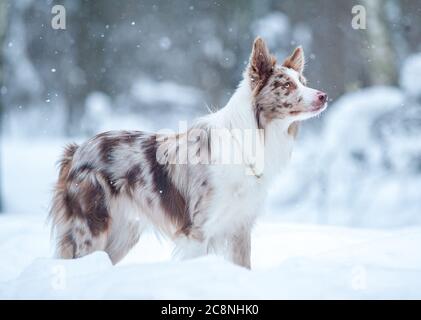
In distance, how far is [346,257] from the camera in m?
4.34

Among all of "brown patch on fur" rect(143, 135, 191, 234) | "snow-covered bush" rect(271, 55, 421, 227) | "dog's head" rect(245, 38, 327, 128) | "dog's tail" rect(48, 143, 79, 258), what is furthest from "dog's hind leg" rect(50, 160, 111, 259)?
"snow-covered bush" rect(271, 55, 421, 227)

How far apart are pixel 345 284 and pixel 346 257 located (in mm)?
1145

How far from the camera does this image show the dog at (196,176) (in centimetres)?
408

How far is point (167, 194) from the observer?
168 inches

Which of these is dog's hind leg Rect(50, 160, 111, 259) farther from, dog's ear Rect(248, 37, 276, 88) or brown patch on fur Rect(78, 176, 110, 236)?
dog's ear Rect(248, 37, 276, 88)

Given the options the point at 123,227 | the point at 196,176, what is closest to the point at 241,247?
the point at 196,176

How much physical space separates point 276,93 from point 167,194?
108cm

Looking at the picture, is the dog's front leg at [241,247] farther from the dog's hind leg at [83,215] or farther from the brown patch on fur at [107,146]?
the brown patch on fur at [107,146]

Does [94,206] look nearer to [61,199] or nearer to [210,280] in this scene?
[61,199]

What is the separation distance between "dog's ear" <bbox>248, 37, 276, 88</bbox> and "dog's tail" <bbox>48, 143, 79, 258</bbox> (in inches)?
59.7

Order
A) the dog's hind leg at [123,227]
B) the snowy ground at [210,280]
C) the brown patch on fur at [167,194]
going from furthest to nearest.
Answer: the dog's hind leg at [123,227] < the brown patch on fur at [167,194] < the snowy ground at [210,280]

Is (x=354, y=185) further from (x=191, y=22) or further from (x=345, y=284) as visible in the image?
(x=345, y=284)

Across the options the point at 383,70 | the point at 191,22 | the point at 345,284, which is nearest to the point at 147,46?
the point at 191,22

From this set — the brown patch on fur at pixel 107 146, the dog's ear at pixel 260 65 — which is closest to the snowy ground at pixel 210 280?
the brown patch on fur at pixel 107 146
